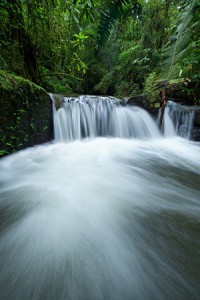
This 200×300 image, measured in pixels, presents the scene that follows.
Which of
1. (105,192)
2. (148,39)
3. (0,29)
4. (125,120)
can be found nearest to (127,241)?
(105,192)

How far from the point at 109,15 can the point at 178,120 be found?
438 cm

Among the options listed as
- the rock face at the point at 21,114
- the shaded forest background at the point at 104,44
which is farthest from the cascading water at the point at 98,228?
the shaded forest background at the point at 104,44

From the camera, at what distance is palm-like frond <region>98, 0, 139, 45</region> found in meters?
1.40

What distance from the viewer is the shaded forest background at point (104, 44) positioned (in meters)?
1.98

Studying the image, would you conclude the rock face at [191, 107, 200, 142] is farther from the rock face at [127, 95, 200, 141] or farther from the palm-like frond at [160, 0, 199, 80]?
the palm-like frond at [160, 0, 199, 80]

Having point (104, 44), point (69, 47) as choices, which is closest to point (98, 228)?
point (104, 44)

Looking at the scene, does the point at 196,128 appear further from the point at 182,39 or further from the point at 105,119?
the point at 182,39

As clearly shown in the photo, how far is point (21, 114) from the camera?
312cm

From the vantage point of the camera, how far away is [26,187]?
2.02 metres

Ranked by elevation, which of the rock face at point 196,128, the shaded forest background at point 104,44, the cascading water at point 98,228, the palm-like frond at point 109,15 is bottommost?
the cascading water at point 98,228

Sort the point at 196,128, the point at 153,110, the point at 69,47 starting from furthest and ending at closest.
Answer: the point at 153,110 → the point at 196,128 → the point at 69,47

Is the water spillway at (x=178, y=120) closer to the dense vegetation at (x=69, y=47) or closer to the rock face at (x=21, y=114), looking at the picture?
the dense vegetation at (x=69, y=47)

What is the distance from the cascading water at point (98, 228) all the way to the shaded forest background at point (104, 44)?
1.60 m

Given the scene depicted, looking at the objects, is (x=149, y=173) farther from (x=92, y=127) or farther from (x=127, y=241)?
(x=92, y=127)
